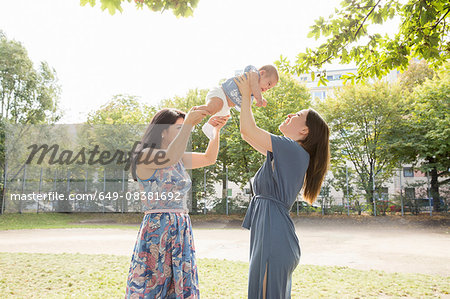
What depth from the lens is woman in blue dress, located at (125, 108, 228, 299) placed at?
6.97 ft

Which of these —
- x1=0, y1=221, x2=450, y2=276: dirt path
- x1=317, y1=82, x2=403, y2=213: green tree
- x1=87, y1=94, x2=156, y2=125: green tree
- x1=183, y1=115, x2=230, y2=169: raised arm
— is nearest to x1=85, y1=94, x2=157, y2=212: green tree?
x1=87, y1=94, x2=156, y2=125: green tree

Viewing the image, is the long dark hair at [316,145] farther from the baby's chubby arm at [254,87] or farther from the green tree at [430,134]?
the green tree at [430,134]

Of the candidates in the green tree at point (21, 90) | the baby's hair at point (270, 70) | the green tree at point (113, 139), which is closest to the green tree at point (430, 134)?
the green tree at point (113, 139)

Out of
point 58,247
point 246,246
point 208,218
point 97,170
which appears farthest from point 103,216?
point 246,246

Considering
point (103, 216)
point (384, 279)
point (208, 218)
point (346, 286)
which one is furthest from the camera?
point (103, 216)

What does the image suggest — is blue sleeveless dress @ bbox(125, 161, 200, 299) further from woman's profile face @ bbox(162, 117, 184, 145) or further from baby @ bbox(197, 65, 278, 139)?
baby @ bbox(197, 65, 278, 139)

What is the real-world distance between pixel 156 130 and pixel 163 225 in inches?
25.9

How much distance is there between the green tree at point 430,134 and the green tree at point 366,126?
0.68 meters

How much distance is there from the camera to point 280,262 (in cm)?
197

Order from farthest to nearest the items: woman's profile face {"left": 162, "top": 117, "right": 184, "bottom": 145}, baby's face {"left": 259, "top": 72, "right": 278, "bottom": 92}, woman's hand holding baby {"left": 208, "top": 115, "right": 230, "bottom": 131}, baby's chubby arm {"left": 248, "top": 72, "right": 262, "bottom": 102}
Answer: baby's face {"left": 259, "top": 72, "right": 278, "bottom": 92} → woman's hand holding baby {"left": 208, "top": 115, "right": 230, "bottom": 131} → woman's profile face {"left": 162, "top": 117, "right": 184, "bottom": 145} → baby's chubby arm {"left": 248, "top": 72, "right": 262, "bottom": 102}

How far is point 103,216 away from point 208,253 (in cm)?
1337

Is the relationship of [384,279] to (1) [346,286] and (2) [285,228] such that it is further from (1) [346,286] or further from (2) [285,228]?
(2) [285,228]

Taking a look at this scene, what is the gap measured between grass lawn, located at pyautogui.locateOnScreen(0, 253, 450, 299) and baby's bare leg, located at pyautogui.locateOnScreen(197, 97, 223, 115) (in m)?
3.39

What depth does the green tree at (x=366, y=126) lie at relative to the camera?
18812mm
